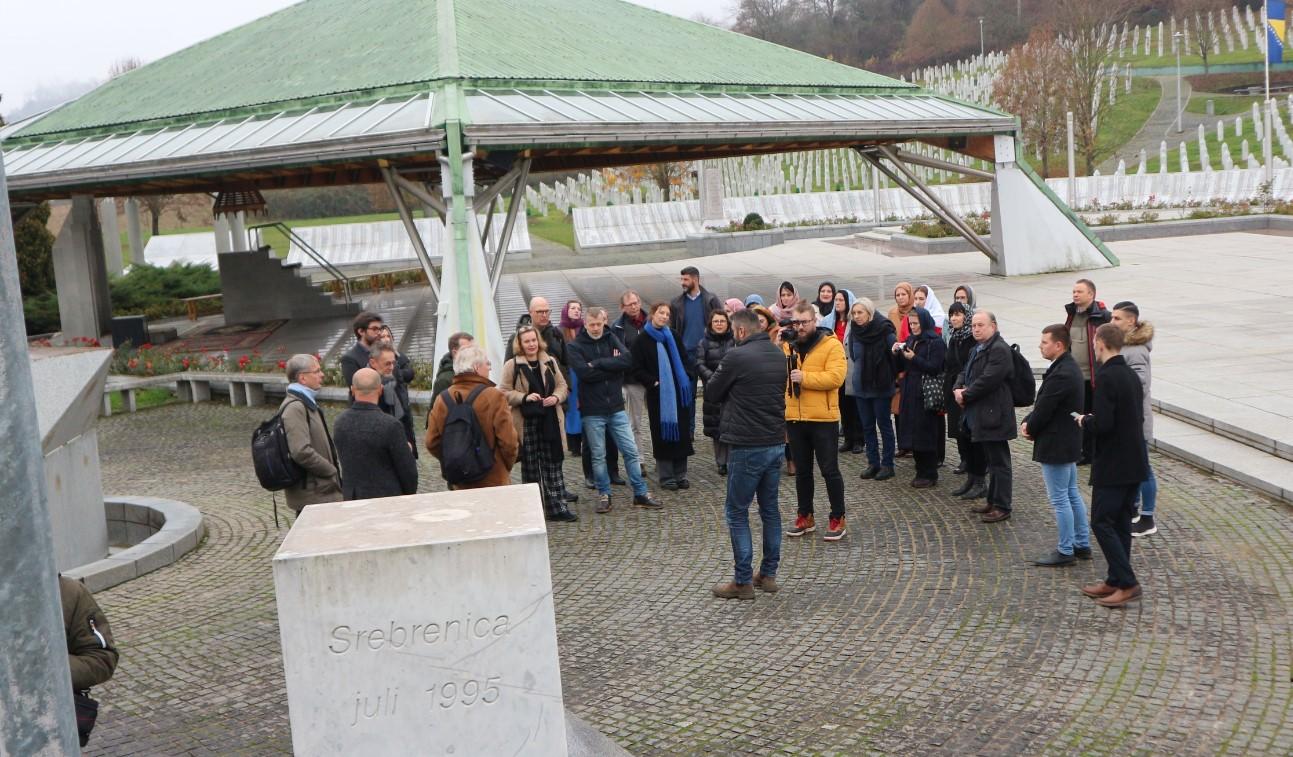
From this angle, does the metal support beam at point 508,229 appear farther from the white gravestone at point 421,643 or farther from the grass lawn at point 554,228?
the grass lawn at point 554,228

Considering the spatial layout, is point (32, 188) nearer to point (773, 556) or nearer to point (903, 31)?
point (773, 556)

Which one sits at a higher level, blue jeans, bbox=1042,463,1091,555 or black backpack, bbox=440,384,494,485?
black backpack, bbox=440,384,494,485

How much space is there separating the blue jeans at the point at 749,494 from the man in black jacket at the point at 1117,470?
1958 mm

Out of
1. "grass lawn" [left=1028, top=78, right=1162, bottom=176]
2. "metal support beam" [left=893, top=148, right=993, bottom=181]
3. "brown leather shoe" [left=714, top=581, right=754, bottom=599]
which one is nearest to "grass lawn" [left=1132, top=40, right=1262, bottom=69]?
"grass lawn" [left=1028, top=78, right=1162, bottom=176]

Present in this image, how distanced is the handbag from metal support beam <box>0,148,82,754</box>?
810 centimetres

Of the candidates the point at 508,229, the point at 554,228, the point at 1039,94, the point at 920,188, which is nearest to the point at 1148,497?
the point at 508,229

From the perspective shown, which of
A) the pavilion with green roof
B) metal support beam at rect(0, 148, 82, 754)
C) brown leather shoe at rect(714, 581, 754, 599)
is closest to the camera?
metal support beam at rect(0, 148, 82, 754)

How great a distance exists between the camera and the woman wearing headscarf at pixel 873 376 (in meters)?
10.7

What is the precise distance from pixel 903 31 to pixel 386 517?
108035 mm

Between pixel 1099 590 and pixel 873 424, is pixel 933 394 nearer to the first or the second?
pixel 873 424

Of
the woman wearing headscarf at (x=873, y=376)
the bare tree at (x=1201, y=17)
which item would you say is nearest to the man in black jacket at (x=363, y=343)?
the woman wearing headscarf at (x=873, y=376)

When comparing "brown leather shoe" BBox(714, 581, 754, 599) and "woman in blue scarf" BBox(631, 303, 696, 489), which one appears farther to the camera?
"woman in blue scarf" BBox(631, 303, 696, 489)

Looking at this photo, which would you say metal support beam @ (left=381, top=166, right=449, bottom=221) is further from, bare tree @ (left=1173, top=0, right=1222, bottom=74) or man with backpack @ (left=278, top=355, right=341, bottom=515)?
bare tree @ (left=1173, top=0, right=1222, bottom=74)

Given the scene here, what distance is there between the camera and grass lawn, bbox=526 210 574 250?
158ft
